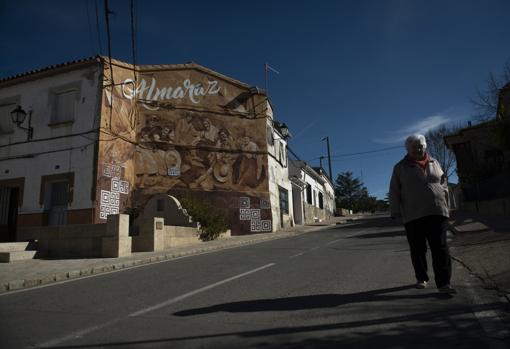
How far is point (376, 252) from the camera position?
10023 mm

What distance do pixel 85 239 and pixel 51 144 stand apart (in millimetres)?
7601

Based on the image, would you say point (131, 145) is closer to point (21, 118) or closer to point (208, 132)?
point (208, 132)

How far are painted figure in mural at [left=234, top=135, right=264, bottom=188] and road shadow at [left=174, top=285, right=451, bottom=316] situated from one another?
730 inches

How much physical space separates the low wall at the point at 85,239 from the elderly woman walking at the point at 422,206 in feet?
30.9

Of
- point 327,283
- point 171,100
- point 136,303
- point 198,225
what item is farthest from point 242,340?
point 171,100

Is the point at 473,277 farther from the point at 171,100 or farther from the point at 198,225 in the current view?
the point at 171,100

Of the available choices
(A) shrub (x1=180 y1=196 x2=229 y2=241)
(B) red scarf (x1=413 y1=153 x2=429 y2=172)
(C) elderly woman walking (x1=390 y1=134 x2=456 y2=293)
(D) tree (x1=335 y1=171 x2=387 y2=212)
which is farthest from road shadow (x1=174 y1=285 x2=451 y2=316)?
(D) tree (x1=335 y1=171 x2=387 y2=212)

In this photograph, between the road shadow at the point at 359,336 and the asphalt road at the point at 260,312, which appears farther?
the asphalt road at the point at 260,312

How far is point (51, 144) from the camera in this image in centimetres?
1889

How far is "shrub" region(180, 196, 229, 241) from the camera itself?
1839 centimetres

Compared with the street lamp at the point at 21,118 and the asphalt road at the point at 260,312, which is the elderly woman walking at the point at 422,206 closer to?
the asphalt road at the point at 260,312

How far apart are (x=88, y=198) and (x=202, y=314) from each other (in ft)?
47.6

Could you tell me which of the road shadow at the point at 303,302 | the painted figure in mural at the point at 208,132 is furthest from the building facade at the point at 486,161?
the road shadow at the point at 303,302

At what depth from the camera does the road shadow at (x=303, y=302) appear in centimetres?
490
